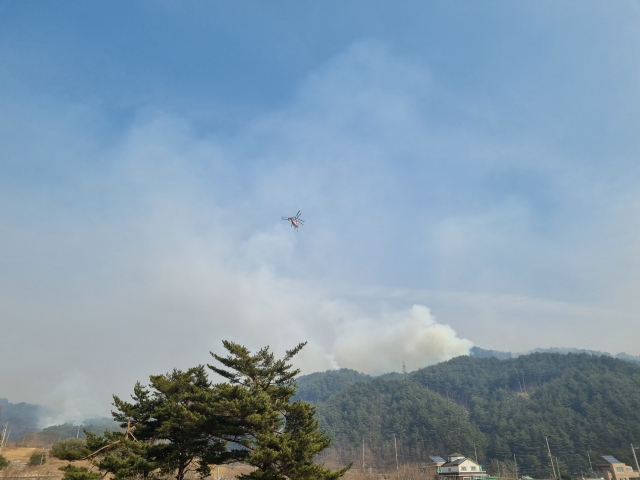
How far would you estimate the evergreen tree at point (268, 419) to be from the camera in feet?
73.4

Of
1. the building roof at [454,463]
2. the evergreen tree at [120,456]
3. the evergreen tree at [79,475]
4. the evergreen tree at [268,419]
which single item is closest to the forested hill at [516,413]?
the building roof at [454,463]

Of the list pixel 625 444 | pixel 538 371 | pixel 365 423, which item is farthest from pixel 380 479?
pixel 538 371

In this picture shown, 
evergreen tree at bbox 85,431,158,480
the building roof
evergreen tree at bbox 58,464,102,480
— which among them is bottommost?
the building roof

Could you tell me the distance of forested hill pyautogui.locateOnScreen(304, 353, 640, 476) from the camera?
102 metres

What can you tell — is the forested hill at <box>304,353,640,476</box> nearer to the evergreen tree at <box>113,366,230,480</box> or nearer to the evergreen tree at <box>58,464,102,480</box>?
the evergreen tree at <box>113,366,230,480</box>

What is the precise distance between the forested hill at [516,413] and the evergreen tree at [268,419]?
97.9 meters

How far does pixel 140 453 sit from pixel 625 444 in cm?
11830

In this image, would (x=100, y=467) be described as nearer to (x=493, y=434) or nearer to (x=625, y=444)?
(x=625, y=444)

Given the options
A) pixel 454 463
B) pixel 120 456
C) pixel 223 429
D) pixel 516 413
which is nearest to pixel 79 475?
pixel 120 456

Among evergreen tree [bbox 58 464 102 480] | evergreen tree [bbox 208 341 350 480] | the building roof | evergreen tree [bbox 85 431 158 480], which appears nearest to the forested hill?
the building roof

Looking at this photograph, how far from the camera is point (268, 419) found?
2330 centimetres

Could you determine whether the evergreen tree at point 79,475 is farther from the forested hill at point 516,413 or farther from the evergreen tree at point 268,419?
the forested hill at point 516,413

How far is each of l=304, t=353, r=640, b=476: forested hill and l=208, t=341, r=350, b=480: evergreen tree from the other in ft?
321

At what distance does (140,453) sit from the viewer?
1003 inches
